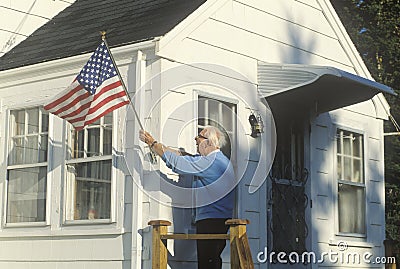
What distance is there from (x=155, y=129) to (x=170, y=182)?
1.85 ft

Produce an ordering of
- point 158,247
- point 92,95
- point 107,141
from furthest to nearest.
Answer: point 107,141 → point 92,95 → point 158,247

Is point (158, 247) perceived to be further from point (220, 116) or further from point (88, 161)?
point (220, 116)

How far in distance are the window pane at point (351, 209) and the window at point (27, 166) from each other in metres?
4.11

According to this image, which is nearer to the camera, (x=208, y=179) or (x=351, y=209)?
(x=208, y=179)

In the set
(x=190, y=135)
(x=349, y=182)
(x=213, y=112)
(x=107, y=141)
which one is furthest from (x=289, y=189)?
(x=107, y=141)

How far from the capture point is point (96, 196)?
8281 mm

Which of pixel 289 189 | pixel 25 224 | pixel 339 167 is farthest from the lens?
pixel 339 167

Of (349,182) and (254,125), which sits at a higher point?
(254,125)

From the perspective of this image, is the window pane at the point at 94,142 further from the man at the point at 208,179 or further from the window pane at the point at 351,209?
the window pane at the point at 351,209

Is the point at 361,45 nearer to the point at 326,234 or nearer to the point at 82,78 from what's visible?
the point at 326,234

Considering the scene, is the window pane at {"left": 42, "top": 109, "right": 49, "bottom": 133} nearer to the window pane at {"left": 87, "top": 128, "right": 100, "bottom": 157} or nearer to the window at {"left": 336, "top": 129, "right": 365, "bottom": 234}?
the window pane at {"left": 87, "top": 128, "right": 100, "bottom": 157}

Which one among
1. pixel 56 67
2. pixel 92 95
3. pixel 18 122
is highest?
pixel 56 67

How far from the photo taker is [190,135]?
26.7 feet

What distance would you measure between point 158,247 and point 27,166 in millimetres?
2317
